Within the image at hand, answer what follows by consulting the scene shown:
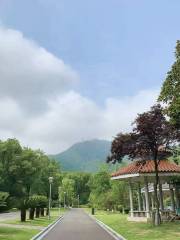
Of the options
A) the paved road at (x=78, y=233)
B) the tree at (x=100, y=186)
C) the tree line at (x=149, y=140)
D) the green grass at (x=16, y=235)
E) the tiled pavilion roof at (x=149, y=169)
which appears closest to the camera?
the green grass at (x=16, y=235)

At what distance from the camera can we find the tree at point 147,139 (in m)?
27.5

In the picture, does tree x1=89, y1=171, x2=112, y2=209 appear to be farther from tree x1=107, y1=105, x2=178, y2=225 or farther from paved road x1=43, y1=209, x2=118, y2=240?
tree x1=107, y1=105, x2=178, y2=225

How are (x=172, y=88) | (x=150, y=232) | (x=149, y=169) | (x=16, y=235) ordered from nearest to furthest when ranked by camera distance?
(x=172, y=88) < (x=16, y=235) < (x=150, y=232) < (x=149, y=169)

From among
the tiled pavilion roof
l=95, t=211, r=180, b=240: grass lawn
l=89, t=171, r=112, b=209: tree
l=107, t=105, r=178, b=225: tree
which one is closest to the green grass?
l=95, t=211, r=180, b=240: grass lawn

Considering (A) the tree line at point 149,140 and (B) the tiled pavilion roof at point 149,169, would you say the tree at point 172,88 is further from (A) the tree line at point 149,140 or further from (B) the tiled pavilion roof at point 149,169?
(B) the tiled pavilion roof at point 149,169

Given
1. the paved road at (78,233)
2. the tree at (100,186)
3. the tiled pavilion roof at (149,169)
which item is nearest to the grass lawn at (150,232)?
the paved road at (78,233)

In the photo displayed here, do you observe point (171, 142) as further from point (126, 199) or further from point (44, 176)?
point (44, 176)

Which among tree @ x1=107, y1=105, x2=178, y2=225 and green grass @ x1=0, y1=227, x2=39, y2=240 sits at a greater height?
tree @ x1=107, y1=105, x2=178, y2=225

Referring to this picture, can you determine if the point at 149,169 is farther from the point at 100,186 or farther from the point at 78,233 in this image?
the point at 100,186

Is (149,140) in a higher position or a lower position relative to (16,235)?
higher

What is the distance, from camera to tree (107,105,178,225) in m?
27.5

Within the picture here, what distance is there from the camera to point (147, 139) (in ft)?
91.2

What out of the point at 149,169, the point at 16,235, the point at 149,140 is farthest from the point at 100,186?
the point at 16,235

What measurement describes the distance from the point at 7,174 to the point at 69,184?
30672mm
